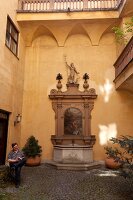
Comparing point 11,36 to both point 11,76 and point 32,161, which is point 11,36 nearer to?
point 11,76

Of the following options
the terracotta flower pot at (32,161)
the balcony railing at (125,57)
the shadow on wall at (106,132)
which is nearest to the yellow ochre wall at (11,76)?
the terracotta flower pot at (32,161)

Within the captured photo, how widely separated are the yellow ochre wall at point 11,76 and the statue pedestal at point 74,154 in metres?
2.35

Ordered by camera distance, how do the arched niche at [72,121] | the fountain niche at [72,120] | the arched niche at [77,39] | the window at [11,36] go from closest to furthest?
the window at [11,36] < the fountain niche at [72,120] < the arched niche at [72,121] < the arched niche at [77,39]

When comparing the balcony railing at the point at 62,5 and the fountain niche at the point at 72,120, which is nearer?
the fountain niche at the point at 72,120

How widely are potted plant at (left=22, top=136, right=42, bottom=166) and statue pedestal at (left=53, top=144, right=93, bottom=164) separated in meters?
0.92

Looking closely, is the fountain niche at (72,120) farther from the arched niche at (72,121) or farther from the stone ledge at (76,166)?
the stone ledge at (76,166)

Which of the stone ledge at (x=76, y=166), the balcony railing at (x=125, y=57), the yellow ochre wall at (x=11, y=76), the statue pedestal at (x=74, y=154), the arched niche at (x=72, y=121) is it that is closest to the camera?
the balcony railing at (x=125, y=57)

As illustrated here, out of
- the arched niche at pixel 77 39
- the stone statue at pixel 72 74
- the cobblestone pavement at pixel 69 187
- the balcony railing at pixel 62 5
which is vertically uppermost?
the balcony railing at pixel 62 5

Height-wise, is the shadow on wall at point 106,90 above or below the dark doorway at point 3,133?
above

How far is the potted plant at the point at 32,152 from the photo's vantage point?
10.4m

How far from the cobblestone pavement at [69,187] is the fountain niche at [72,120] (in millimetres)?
1746

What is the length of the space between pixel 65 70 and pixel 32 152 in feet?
15.2

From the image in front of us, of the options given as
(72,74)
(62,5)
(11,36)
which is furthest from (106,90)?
(11,36)

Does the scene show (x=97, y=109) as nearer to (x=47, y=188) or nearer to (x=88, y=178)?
(x=88, y=178)
